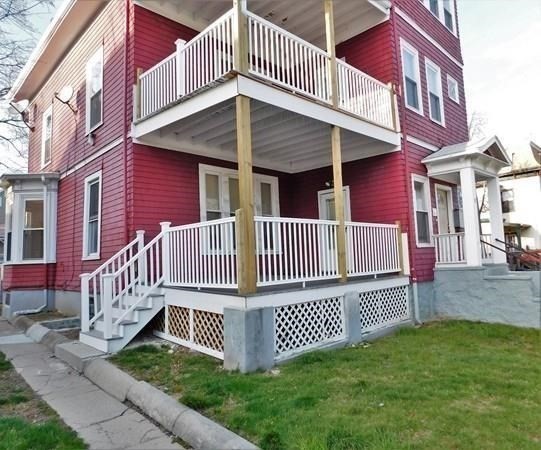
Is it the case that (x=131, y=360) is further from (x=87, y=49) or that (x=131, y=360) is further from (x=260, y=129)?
(x=87, y=49)

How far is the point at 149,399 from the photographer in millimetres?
4270

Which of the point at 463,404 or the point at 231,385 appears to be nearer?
the point at 463,404

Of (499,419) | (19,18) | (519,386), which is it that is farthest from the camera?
(19,18)

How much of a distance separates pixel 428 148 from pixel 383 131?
7.46ft

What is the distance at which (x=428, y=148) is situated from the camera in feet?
34.3

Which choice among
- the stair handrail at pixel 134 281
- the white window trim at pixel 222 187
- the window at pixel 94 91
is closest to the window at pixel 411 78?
the white window trim at pixel 222 187

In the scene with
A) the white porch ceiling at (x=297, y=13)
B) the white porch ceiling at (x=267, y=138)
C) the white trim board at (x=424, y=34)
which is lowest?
the white porch ceiling at (x=267, y=138)

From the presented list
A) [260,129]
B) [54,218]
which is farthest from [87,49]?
[260,129]

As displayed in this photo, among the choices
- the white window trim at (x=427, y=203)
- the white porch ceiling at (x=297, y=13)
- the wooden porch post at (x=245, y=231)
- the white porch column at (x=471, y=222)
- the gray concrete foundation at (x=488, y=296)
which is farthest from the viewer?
the white window trim at (x=427, y=203)

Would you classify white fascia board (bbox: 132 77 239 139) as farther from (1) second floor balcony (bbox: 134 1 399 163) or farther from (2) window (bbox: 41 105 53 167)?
(2) window (bbox: 41 105 53 167)

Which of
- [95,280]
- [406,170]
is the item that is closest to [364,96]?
[406,170]

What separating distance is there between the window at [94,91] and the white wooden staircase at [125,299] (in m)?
3.84

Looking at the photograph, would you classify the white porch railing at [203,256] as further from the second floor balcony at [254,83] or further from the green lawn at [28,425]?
the green lawn at [28,425]

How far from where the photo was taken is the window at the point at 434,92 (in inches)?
436
